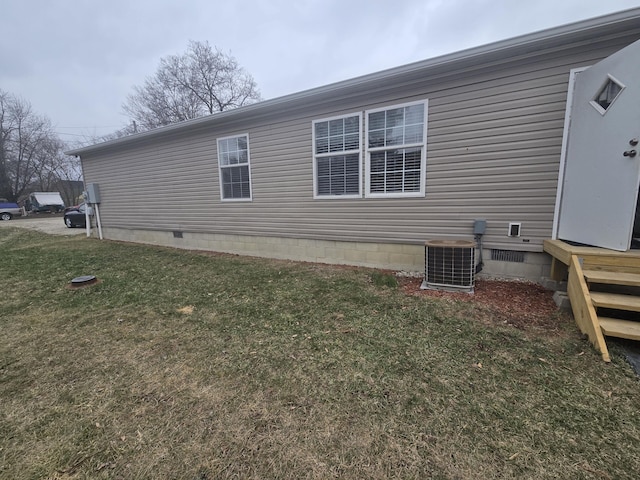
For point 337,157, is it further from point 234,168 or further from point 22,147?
point 22,147

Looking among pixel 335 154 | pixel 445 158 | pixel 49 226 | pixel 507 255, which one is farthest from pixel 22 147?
pixel 507 255

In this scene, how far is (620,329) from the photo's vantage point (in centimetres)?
225

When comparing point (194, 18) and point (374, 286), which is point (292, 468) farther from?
point (194, 18)

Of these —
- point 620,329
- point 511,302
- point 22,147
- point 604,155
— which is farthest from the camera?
point 22,147

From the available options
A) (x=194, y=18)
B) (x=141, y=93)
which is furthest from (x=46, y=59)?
(x=194, y=18)

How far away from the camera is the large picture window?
15.9 ft

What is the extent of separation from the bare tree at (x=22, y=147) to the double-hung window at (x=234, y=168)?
34.9 metres

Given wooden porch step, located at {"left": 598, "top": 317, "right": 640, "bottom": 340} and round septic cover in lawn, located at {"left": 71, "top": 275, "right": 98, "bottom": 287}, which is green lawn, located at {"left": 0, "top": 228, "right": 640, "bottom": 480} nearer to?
wooden porch step, located at {"left": 598, "top": 317, "right": 640, "bottom": 340}

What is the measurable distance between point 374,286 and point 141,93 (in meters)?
22.5

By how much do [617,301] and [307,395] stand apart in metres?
2.72

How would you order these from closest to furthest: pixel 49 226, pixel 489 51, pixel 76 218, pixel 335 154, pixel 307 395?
pixel 307 395 → pixel 489 51 → pixel 335 154 → pixel 76 218 → pixel 49 226

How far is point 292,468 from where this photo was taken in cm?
141

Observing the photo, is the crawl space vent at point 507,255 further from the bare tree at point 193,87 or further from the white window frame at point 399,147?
the bare tree at point 193,87

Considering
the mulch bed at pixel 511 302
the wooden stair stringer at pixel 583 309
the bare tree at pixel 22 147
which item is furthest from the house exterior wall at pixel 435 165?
the bare tree at pixel 22 147
